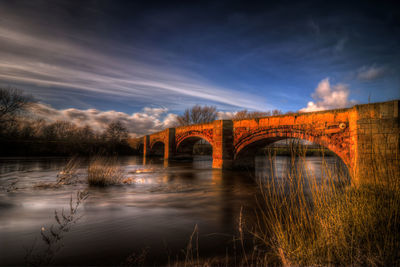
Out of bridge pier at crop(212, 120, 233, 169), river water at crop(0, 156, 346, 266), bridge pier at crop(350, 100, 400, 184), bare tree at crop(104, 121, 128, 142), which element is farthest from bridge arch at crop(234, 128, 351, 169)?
bare tree at crop(104, 121, 128, 142)

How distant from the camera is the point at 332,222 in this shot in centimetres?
255

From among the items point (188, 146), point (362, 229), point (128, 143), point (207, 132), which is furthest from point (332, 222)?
point (128, 143)

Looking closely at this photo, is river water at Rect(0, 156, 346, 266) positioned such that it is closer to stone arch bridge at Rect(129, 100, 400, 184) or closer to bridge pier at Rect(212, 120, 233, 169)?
stone arch bridge at Rect(129, 100, 400, 184)

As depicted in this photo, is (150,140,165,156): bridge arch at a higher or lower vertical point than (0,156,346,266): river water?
higher

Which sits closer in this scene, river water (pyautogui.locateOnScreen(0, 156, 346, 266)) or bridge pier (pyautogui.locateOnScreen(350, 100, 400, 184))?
river water (pyautogui.locateOnScreen(0, 156, 346, 266))

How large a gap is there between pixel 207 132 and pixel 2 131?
26.6 m

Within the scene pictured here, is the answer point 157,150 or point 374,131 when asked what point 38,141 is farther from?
point 374,131

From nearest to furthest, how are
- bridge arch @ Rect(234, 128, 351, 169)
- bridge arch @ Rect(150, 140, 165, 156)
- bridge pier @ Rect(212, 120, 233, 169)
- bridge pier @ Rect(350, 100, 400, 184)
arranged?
bridge pier @ Rect(350, 100, 400, 184)
bridge arch @ Rect(234, 128, 351, 169)
bridge pier @ Rect(212, 120, 233, 169)
bridge arch @ Rect(150, 140, 165, 156)

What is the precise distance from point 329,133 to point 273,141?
13.1 ft

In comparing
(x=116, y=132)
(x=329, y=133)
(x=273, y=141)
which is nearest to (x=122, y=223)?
(x=329, y=133)

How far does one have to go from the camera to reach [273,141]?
40.5 feet

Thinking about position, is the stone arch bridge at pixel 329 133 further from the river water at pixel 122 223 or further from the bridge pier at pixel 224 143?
the river water at pixel 122 223

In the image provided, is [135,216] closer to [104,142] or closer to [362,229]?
[362,229]

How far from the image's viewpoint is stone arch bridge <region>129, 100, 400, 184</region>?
239 inches
